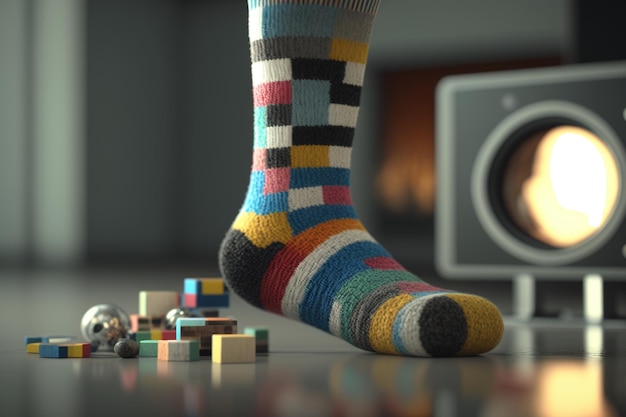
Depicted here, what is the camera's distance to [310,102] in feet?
3.55

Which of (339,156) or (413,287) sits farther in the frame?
(339,156)

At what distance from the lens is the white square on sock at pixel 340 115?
1.09 metres

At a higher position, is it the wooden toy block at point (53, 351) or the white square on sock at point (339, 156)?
the white square on sock at point (339, 156)

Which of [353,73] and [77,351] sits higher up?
[353,73]

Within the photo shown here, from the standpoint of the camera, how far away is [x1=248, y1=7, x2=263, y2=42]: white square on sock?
109 cm

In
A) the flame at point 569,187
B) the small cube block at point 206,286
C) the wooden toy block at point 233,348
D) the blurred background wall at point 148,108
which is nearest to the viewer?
the wooden toy block at point 233,348

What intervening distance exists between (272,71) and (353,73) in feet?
0.28

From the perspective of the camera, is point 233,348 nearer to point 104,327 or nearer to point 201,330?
point 201,330

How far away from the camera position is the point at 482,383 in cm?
78

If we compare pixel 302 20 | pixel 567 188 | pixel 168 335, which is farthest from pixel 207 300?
pixel 567 188

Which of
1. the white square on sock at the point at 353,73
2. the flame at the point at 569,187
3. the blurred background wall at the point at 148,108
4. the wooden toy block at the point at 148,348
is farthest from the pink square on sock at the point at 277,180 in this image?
the blurred background wall at the point at 148,108

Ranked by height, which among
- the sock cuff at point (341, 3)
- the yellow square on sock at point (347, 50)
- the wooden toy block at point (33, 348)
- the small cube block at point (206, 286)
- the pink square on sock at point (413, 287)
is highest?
the sock cuff at point (341, 3)

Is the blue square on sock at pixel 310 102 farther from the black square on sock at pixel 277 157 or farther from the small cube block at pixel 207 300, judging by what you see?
the small cube block at pixel 207 300

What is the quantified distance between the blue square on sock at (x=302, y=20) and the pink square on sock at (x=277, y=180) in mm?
141
